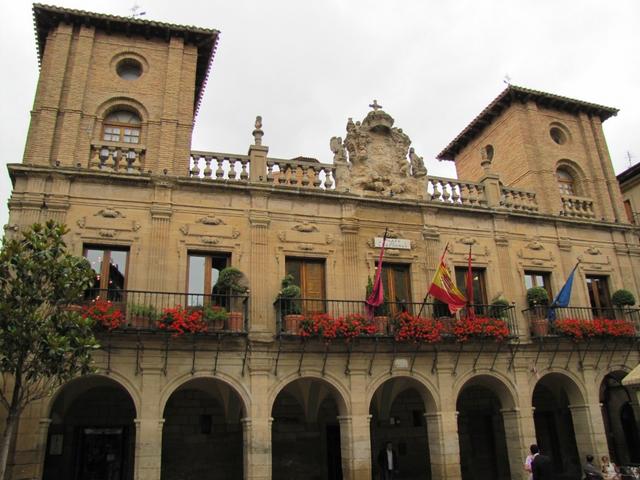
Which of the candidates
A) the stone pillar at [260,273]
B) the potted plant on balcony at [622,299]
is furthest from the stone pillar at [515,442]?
the stone pillar at [260,273]

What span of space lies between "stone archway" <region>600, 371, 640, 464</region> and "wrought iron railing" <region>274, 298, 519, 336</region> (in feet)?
17.1

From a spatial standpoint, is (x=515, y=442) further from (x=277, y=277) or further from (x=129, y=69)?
(x=129, y=69)

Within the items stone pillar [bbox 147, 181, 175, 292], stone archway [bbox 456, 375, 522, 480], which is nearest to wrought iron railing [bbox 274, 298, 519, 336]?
stone archway [bbox 456, 375, 522, 480]

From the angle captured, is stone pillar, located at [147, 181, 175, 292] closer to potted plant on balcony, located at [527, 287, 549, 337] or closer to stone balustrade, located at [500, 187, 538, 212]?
potted plant on balcony, located at [527, 287, 549, 337]

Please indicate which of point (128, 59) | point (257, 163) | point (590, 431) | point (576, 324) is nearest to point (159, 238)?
point (257, 163)

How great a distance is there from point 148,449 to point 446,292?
8480 mm

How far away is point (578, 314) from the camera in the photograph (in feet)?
59.7

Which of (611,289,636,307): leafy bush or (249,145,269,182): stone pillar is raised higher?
(249,145,269,182): stone pillar

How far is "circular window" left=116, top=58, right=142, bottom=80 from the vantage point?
672 inches

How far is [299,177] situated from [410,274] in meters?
4.45

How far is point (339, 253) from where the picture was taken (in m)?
16.4

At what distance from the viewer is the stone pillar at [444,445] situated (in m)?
15.1

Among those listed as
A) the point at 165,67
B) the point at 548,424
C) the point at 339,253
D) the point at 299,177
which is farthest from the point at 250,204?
the point at 548,424

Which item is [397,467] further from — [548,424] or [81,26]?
[81,26]
